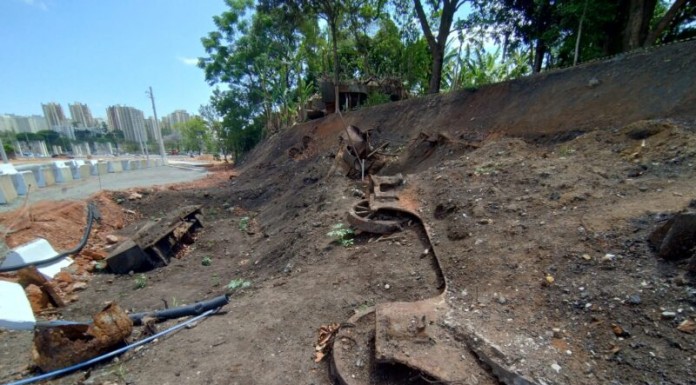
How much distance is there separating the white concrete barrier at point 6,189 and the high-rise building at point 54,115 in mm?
90216

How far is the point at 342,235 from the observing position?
4953 mm

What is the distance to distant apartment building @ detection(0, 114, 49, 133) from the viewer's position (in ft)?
229

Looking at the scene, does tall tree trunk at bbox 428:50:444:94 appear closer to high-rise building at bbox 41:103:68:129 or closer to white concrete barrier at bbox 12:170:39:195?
white concrete barrier at bbox 12:170:39:195

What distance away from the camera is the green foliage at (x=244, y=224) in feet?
27.2

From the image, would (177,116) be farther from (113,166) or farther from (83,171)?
(83,171)

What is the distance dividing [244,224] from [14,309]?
189 inches

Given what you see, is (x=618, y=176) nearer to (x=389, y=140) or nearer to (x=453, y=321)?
(x=453, y=321)

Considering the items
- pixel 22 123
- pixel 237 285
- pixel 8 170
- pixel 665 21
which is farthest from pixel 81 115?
pixel 665 21

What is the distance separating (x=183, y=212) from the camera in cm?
Result: 792

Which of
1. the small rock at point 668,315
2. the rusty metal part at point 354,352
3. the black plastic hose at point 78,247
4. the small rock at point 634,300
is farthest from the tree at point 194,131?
the small rock at point 668,315

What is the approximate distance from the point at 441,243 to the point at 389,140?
710 cm

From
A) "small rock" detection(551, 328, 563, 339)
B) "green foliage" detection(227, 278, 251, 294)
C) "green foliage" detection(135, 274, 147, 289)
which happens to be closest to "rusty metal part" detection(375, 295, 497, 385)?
"small rock" detection(551, 328, 563, 339)

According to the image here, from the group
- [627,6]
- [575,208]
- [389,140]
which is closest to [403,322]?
[575,208]

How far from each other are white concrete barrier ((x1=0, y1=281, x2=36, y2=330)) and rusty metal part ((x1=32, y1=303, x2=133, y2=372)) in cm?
145
